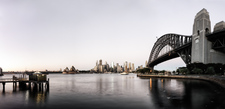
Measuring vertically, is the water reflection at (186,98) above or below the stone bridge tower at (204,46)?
below

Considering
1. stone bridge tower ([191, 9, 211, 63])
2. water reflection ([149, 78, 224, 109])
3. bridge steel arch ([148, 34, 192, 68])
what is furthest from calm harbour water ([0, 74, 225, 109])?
bridge steel arch ([148, 34, 192, 68])

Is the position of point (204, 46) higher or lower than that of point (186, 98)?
higher

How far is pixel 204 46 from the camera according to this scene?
289 feet

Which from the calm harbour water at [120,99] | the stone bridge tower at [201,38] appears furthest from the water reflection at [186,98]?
the stone bridge tower at [201,38]

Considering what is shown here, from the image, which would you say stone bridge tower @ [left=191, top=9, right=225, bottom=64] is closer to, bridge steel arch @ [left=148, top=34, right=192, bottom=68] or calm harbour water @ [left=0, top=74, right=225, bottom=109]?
bridge steel arch @ [left=148, top=34, right=192, bottom=68]

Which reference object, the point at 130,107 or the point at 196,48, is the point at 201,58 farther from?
the point at 130,107

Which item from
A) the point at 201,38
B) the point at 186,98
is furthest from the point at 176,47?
the point at 186,98

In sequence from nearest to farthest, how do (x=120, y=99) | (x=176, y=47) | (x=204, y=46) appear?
(x=120, y=99)
(x=204, y=46)
(x=176, y=47)

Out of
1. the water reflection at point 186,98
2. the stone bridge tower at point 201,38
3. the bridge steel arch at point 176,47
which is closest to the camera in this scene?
the water reflection at point 186,98

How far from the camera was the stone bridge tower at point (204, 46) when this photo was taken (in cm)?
8825

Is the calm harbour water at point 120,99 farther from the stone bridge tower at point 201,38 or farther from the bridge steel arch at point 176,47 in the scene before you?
the bridge steel arch at point 176,47

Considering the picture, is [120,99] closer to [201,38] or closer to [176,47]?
[201,38]

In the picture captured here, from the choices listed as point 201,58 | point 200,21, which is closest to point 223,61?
point 201,58

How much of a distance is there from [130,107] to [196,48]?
264 ft
